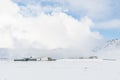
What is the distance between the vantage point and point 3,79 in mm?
27453

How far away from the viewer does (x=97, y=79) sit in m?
28.0

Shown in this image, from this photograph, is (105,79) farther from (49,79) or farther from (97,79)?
(49,79)

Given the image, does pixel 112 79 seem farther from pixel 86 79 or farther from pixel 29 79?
pixel 29 79

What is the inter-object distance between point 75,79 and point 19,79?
5.65 m

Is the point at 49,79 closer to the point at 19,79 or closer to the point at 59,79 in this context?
the point at 59,79

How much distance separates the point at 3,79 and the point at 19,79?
1.97 m

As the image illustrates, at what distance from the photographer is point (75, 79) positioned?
28.5m

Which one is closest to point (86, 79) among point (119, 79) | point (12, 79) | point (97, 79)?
point (97, 79)

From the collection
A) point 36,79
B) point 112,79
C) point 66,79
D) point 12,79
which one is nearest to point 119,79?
point 112,79

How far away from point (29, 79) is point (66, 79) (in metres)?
3.74

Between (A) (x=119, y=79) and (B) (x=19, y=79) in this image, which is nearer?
(A) (x=119, y=79)

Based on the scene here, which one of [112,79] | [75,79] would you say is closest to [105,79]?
[112,79]

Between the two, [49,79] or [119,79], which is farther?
[49,79]

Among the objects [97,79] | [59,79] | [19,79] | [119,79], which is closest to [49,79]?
[59,79]
